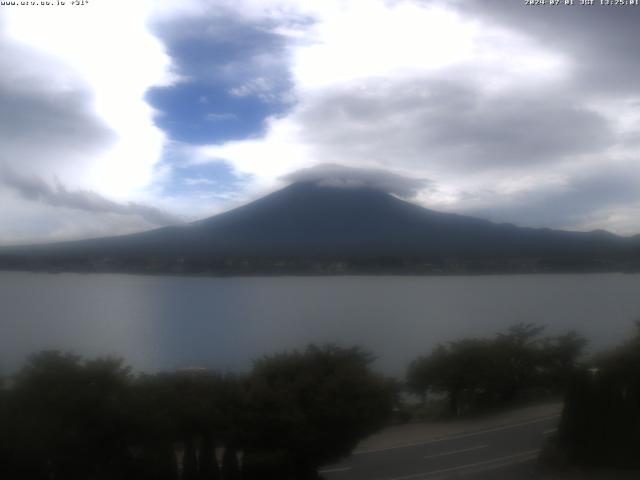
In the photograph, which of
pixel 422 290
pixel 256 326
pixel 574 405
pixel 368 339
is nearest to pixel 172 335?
pixel 256 326

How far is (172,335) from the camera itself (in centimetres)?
1481

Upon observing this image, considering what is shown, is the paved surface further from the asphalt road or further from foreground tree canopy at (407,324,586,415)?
foreground tree canopy at (407,324,586,415)

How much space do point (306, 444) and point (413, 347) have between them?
264 inches

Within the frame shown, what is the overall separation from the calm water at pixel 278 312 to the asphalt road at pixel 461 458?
6.82 feet

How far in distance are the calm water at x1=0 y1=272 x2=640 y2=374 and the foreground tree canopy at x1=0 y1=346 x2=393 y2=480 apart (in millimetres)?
821

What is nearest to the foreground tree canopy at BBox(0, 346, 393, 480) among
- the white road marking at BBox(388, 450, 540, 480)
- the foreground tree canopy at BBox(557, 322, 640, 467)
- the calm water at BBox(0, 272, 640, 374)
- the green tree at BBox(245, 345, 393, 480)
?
the green tree at BBox(245, 345, 393, 480)

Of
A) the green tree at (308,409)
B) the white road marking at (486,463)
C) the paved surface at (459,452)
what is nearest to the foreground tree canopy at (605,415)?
the paved surface at (459,452)

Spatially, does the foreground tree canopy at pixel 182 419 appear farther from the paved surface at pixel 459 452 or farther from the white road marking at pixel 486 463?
the white road marking at pixel 486 463

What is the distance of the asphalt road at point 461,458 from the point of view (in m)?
9.35

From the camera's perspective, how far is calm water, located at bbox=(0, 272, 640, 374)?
11828mm

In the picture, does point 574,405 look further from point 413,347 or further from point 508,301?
point 508,301

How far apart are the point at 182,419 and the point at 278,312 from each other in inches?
355

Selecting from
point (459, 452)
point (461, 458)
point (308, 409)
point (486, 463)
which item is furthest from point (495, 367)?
point (308, 409)

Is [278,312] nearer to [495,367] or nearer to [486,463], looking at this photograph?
[495,367]
